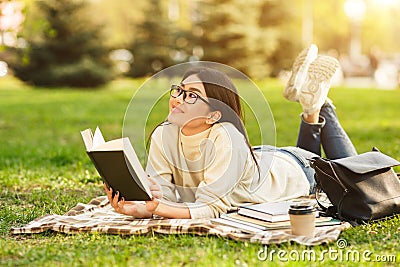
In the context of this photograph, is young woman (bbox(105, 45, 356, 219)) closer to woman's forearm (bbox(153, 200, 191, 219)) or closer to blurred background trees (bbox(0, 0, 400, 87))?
woman's forearm (bbox(153, 200, 191, 219))

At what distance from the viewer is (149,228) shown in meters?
3.49

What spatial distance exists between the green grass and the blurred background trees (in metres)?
1.19

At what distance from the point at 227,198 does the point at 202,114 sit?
0.47 m

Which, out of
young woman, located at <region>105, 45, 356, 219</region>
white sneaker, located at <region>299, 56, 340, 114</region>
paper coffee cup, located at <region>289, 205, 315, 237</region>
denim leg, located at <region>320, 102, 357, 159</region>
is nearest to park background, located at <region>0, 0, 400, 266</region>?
paper coffee cup, located at <region>289, 205, 315, 237</region>

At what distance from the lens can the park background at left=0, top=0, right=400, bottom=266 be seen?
3260mm

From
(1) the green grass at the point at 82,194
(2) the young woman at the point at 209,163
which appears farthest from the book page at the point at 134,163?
(1) the green grass at the point at 82,194

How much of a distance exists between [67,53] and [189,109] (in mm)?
15139

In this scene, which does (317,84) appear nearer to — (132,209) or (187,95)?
(187,95)

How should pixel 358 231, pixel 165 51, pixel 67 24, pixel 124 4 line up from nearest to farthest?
pixel 358 231
pixel 67 24
pixel 165 51
pixel 124 4

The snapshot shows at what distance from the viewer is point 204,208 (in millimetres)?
3676

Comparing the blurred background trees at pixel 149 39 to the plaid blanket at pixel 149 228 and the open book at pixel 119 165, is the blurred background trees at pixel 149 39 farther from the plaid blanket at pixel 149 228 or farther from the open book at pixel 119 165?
the open book at pixel 119 165

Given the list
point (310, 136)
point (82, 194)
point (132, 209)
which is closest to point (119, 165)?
point (132, 209)

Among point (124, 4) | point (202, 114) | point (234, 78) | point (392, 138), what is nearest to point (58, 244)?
point (202, 114)

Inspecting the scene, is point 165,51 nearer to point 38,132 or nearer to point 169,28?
point 169,28
